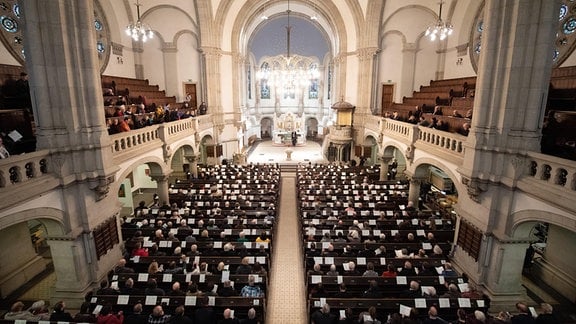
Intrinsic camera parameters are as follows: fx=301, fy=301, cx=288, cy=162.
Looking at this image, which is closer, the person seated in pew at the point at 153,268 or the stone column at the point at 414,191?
the person seated in pew at the point at 153,268

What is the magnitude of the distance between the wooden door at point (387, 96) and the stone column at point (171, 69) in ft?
52.0

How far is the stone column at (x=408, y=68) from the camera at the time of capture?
72.9 feet

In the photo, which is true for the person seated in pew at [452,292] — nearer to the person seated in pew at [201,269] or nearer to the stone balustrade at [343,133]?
the person seated in pew at [201,269]

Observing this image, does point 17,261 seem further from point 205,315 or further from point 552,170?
point 552,170

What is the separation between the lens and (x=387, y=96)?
76.8 ft

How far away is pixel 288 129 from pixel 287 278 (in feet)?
91.6

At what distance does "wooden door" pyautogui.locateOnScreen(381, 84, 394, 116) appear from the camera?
2323 centimetres

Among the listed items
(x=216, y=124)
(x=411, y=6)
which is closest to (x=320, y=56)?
(x=411, y=6)

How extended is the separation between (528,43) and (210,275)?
9.88 m

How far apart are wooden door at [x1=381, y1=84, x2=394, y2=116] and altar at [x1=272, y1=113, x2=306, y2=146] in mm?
13283

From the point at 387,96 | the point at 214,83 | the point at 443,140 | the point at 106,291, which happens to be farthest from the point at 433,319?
the point at 214,83

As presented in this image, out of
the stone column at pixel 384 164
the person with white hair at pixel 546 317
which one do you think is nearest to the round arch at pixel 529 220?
the person with white hair at pixel 546 317

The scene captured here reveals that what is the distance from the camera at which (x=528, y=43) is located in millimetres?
7305

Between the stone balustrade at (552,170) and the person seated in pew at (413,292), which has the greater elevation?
the stone balustrade at (552,170)
